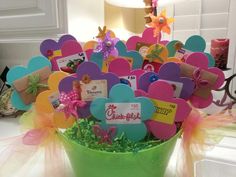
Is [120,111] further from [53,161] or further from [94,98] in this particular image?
[53,161]

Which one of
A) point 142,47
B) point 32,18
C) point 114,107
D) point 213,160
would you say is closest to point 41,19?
point 32,18

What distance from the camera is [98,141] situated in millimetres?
463

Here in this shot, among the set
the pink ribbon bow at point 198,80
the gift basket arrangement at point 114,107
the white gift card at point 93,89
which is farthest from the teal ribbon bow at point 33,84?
the pink ribbon bow at point 198,80

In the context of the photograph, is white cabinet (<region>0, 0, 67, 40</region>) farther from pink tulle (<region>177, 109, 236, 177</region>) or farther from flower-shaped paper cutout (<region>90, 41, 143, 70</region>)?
pink tulle (<region>177, 109, 236, 177</region>)

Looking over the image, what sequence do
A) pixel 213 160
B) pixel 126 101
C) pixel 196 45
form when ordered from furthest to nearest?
pixel 213 160, pixel 196 45, pixel 126 101

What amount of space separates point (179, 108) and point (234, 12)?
672 mm

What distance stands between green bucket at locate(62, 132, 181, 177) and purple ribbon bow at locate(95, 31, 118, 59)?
0.19 m

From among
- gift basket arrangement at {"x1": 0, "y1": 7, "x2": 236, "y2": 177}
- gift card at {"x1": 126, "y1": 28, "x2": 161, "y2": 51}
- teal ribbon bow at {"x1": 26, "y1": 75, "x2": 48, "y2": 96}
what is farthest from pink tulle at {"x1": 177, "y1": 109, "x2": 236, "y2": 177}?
teal ribbon bow at {"x1": 26, "y1": 75, "x2": 48, "y2": 96}

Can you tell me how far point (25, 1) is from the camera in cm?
87

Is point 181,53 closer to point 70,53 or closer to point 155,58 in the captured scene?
point 155,58

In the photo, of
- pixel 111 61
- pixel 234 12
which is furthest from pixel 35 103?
pixel 234 12

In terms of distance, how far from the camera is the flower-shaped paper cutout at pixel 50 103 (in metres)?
0.49

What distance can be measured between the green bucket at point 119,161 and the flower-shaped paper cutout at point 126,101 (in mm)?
37

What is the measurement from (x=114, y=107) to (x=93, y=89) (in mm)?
55
